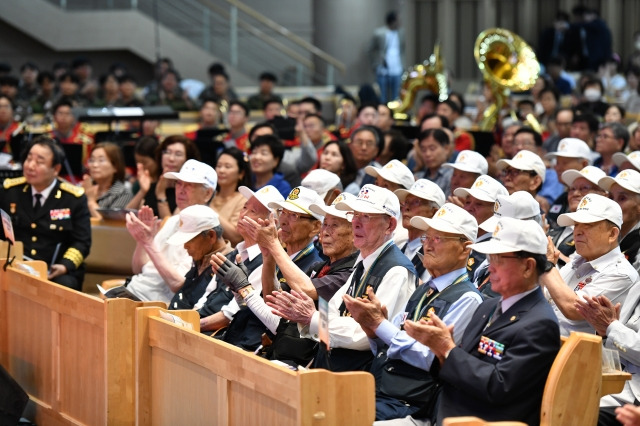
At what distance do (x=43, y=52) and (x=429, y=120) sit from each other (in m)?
11.0

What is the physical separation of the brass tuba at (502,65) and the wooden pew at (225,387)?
7.10m

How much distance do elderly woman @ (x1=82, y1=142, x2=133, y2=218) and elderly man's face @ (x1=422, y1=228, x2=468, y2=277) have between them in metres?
4.31

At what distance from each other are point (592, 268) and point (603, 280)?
0.47 ft

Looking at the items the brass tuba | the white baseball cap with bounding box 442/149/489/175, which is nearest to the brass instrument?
the brass tuba

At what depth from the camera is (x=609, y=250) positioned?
16.0 ft

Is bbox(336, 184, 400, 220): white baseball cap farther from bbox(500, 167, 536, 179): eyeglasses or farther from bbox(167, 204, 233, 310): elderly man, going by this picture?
bbox(500, 167, 536, 179): eyeglasses

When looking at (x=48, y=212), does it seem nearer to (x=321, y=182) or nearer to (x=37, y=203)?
(x=37, y=203)

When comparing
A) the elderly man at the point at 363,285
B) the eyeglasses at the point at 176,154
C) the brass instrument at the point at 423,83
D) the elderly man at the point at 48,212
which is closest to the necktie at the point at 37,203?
the elderly man at the point at 48,212

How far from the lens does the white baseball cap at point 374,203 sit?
15.8ft

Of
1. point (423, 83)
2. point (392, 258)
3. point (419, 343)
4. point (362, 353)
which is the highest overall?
point (423, 83)

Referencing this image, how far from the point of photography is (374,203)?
484 centimetres

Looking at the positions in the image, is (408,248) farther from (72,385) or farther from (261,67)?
(261,67)

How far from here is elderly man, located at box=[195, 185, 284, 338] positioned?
536cm

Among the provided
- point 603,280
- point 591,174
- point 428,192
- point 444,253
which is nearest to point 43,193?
point 428,192
